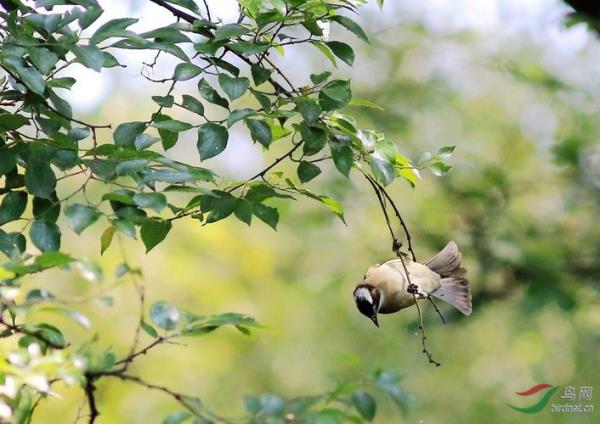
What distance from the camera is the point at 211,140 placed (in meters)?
1.02

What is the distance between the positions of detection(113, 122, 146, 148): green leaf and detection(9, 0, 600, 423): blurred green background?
1.80m

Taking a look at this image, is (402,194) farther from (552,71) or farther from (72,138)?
(72,138)

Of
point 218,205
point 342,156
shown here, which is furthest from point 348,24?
point 218,205

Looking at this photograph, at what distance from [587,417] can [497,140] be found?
1.39m

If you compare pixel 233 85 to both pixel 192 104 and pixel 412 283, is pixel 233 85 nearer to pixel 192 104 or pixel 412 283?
pixel 192 104

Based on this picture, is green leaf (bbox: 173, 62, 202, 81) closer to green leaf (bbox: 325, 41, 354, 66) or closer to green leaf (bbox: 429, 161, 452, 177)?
green leaf (bbox: 325, 41, 354, 66)

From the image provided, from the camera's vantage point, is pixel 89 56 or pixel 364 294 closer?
pixel 89 56

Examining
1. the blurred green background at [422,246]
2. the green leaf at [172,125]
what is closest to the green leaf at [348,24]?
the green leaf at [172,125]

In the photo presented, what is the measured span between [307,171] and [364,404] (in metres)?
0.29

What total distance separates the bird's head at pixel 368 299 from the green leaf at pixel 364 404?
0.19 meters

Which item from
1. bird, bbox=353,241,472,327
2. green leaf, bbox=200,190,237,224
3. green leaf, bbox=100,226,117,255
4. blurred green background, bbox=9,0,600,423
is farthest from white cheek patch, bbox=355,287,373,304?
blurred green background, bbox=9,0,600,423

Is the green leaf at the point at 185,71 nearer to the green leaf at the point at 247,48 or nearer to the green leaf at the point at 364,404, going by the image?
the green leaf at the point at 247,48

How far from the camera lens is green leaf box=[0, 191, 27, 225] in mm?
1011

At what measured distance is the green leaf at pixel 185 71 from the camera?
1.01 metres
